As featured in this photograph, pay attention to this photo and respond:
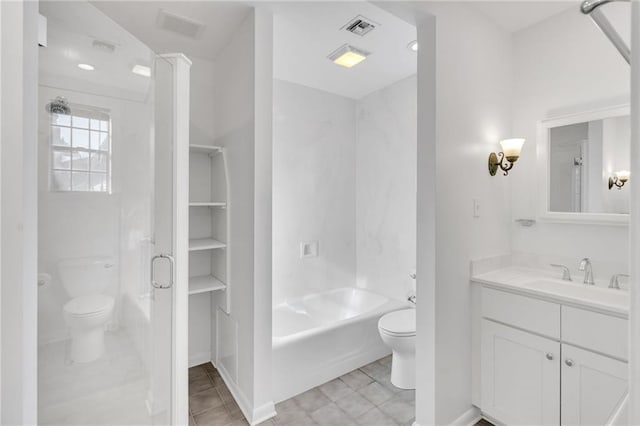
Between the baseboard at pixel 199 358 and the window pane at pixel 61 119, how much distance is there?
7.52 ft

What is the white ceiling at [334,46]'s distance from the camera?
1933 mm

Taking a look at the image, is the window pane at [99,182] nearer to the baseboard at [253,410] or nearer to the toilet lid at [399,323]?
the baseboard at [253,410]

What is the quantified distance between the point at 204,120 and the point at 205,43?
24.0 inches

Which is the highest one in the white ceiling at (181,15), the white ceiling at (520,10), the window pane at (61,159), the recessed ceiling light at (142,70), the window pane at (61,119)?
the white ceiling at (520,10)

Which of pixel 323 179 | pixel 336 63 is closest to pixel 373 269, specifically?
pixel 323 179

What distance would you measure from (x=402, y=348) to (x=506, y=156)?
1511 mm


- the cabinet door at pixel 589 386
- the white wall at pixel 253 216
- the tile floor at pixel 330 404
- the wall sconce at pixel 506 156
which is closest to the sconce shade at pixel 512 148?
the wall sconce at pixel 506 156

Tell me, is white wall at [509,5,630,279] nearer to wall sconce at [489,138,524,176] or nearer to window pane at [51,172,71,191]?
wall sconce at [489,138,524,176]

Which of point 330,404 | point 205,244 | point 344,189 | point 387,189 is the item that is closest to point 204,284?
point 205,244

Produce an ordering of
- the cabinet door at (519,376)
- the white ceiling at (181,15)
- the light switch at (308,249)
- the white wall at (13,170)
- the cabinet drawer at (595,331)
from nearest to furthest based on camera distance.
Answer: the white wall at (13,170)
the cabinet drawer at (595,331)
the cabinet door at (519,376)
the white ceiling at (181,15)
the light switch at (308,249)

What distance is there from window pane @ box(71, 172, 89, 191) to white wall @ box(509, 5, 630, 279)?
252cm

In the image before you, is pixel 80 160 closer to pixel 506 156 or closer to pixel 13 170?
pixel 13 170

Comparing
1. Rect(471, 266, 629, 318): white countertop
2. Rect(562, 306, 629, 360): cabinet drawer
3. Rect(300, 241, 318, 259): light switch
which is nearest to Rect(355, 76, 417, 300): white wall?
Rect(300, 241, 318, 259): light switch

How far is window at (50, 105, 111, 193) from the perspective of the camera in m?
0.93
